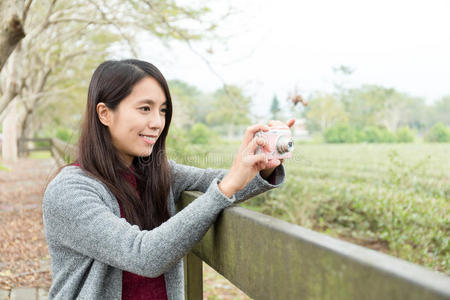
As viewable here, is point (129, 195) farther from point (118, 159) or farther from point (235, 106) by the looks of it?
point (235, 106)

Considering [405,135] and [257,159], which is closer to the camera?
[257,159]

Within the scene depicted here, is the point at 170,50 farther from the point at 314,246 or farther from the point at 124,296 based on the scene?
the point at 314,246

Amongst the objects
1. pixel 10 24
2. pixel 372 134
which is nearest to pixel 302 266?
pixel 10 24

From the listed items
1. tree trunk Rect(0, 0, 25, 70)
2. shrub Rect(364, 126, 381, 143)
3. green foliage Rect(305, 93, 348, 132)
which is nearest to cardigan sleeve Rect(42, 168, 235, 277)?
tree trunk Rect(0, 0, 25, 70)

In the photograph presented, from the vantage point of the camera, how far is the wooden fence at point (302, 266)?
566mm

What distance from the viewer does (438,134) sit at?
4.81 metres

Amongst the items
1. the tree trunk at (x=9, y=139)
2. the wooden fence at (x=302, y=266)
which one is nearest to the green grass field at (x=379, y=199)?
the wooden fence at (x=302, y=266)

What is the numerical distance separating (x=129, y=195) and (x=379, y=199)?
3.90m

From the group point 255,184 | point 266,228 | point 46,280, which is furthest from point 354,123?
point 266,228

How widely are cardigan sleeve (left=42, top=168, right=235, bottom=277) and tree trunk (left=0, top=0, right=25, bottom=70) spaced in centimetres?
255

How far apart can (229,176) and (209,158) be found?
3.13 meters

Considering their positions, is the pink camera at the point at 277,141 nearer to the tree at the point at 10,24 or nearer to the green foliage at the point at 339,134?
the tree at the point at 10,24

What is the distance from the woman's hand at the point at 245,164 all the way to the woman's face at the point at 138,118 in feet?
1.34

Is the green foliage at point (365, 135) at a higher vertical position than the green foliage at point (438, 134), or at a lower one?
lower
